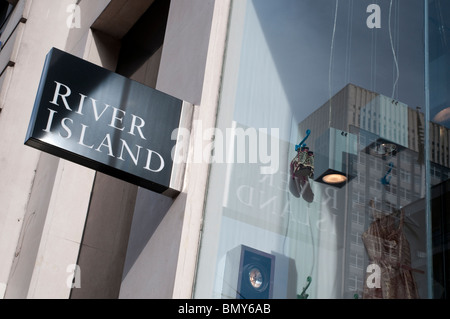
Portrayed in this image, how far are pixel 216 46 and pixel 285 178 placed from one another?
174 centimetres

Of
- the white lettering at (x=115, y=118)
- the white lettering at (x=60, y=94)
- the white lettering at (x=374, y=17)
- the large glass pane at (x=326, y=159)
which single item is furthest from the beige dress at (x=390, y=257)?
the white lettering at (x=60, y=94)

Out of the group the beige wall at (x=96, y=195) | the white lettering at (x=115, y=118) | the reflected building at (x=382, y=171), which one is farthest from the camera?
the beige wall at (x=96, y=195)

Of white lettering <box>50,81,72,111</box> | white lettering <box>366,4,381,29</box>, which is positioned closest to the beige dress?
white lettering <box>366,4,381,29</box>

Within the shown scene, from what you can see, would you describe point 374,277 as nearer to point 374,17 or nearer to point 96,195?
point 374,17

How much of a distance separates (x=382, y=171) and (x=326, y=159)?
513mm

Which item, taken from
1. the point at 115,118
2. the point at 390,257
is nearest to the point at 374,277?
the point at 390,257

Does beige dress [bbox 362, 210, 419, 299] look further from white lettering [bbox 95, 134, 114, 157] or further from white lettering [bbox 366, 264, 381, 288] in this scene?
white lettering [bbox 95, 134, 114, 157]

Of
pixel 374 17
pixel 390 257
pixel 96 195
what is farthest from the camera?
→ pixel 96 195

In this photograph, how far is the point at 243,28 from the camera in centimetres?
611

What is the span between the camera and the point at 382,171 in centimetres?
416

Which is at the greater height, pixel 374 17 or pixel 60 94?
pixel 374 17

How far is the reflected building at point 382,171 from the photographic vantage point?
395cm

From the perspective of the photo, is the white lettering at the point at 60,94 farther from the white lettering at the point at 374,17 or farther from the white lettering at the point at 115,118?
the white lettering at the point at 374,17
